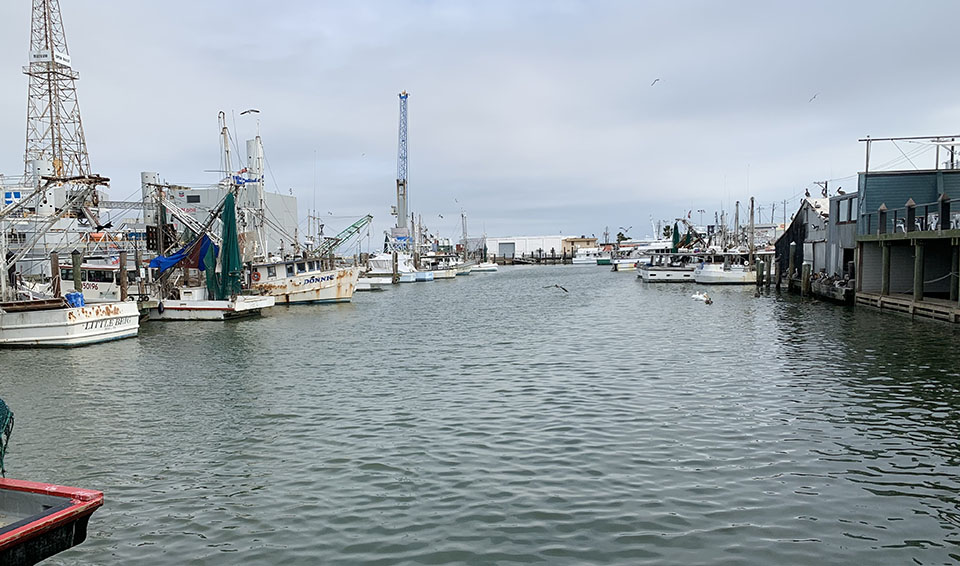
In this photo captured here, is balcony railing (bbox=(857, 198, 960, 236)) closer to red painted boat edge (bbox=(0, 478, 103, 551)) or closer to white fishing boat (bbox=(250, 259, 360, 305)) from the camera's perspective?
red painted boat edge (bbox=(0, 478, 103, 551))

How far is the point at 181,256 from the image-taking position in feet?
128

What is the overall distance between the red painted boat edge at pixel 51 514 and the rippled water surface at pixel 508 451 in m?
0.99

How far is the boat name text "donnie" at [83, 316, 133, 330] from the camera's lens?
1041 inches

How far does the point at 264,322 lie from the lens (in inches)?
1420

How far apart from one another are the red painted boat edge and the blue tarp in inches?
1314

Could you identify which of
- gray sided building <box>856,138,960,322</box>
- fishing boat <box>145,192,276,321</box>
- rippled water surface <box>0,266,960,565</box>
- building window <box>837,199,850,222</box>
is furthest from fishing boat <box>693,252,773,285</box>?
fishing boat <box>145,192,276,321</box>

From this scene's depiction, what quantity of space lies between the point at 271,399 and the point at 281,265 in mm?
31059

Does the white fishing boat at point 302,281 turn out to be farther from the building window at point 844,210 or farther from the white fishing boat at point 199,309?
the building window at point 844,210

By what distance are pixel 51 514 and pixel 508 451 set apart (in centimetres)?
698

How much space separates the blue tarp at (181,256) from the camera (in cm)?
3853

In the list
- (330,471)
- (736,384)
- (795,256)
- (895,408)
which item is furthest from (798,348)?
(795,256)

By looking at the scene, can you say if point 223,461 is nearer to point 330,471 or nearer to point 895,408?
point 330,471

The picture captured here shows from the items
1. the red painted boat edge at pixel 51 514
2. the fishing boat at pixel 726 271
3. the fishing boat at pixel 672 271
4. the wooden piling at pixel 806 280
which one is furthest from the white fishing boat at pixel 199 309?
the fishing boat at pixel 672 271

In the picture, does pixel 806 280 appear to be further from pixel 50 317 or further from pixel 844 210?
pixel 50 317
